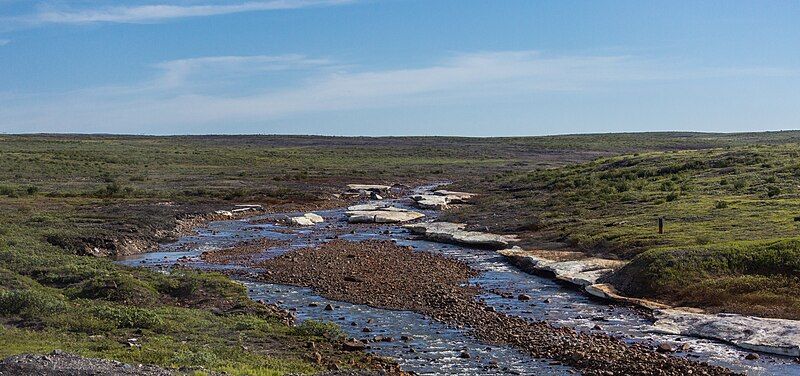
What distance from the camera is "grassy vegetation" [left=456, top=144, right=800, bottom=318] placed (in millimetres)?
27750

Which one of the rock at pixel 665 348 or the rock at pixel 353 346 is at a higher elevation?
the rock at pixel 665 348

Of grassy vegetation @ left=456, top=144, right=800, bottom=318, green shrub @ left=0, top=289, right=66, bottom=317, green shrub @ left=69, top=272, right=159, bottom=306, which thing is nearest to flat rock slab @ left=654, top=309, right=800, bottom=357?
grassy vegetation @ left=456, top=144, right=800, bottom=318

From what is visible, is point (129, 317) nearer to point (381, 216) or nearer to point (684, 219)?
point (684, 219)

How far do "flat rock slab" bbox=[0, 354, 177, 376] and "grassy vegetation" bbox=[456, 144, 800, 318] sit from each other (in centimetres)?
1913

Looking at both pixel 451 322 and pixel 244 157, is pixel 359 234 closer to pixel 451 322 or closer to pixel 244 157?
pixel 451 322

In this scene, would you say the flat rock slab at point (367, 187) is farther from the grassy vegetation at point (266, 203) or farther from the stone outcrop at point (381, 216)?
the stone outcrop at point (381, 216)

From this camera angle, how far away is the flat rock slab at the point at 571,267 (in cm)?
3203

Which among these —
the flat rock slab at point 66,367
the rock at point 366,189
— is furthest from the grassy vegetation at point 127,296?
the rock at point 366,189

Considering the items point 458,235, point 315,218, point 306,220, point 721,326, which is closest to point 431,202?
point 315,218

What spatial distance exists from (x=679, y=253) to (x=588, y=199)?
90.5 ft

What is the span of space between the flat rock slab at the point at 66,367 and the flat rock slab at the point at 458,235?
98.0 feet

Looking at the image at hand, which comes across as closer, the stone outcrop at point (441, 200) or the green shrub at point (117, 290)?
the green shrub at point (117, 290)

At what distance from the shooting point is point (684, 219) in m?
42.4

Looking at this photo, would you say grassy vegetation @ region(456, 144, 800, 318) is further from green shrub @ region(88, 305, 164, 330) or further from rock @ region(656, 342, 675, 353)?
green shrub @ region(88, 305, 164, 330)
